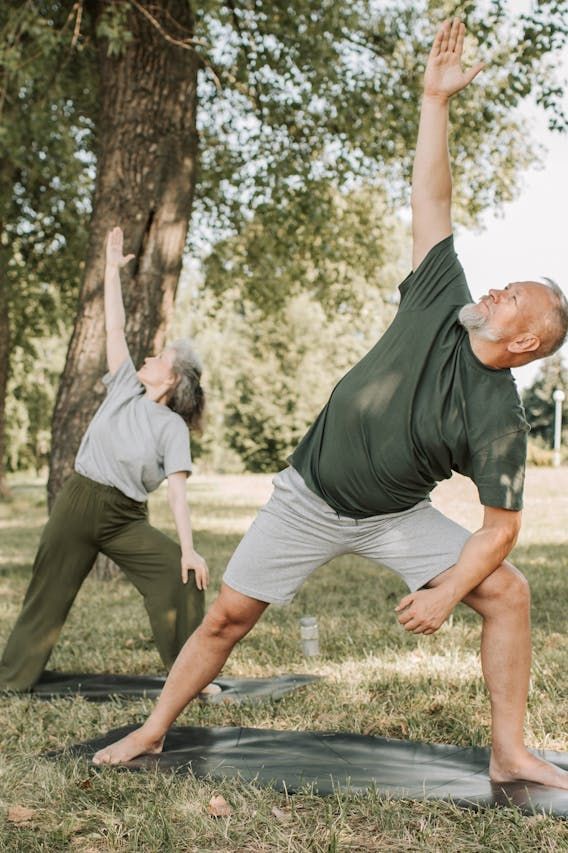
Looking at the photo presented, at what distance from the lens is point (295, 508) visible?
11.9 feet

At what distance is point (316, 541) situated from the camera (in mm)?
3662

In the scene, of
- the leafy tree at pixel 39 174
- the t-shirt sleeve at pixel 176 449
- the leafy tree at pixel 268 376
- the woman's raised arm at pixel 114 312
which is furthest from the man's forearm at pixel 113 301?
the leafy tree at pixel 268 376

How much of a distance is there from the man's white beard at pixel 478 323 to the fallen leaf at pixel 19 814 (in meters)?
2.24

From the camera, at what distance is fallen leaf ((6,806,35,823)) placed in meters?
3.24

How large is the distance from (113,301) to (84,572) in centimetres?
146

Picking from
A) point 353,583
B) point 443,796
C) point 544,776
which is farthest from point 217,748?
point 353,583

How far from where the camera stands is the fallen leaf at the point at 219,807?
10.6ft

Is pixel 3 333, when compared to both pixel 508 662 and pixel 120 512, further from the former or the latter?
pixel 508 662

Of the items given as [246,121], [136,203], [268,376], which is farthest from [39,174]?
[268,376]

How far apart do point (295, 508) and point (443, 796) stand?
3.73ft

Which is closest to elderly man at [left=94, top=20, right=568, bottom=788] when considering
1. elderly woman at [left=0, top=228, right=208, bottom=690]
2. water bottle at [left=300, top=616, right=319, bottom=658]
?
elderly woman at [left=0, top=228, right=208, bottom=690]

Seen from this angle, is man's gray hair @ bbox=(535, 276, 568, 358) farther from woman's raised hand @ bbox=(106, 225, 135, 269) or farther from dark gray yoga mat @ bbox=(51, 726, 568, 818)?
woman's raised hand @ bbox=(106, 225, 135, 269)

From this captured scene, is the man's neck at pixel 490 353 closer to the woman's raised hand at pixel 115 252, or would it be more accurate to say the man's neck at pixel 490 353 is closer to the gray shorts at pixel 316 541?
the gray shorts at pixel 316 541

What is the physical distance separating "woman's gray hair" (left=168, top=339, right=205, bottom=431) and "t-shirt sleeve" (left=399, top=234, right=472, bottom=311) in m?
1.65
